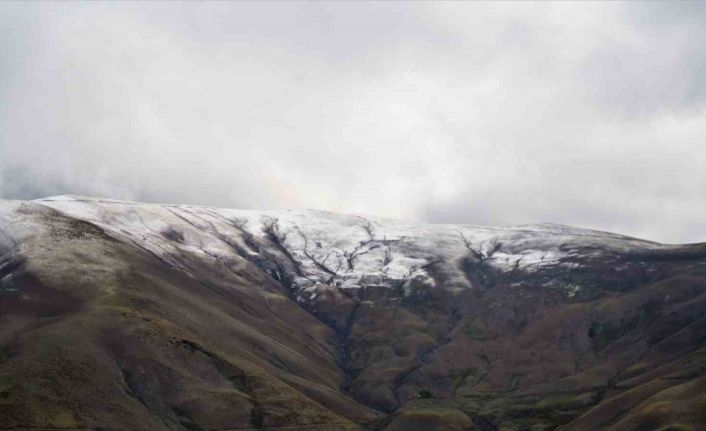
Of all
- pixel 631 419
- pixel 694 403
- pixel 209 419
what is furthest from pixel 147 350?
pixel 694 403

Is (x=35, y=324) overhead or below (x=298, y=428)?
overhead

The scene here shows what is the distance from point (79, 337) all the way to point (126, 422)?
36920 mm

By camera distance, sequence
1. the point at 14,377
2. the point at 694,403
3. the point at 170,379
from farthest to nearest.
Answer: the point at 170,379, the point at 694,403, the point at 14,377

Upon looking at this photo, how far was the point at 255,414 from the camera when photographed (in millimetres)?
194500

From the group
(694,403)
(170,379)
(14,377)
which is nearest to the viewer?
(14,377)

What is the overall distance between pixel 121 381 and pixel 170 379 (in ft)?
49.9

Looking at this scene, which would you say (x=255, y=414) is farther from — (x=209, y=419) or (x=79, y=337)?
(x=79, y=337)

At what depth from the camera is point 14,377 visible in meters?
164

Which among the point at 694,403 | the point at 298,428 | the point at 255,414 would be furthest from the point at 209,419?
the point at 694,403

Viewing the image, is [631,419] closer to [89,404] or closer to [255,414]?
[255,414]

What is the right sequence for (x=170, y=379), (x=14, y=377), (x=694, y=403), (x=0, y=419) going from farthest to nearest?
(x=170, y=379)
(x=694, y=403)
(x=14, y=377)
(x=0, y=419)

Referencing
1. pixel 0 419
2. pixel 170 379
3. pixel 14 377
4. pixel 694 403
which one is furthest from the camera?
pixel 170 379

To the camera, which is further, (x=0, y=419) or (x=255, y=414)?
(x=255, y=414)

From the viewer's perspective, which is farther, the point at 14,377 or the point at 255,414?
the point at 255,414
